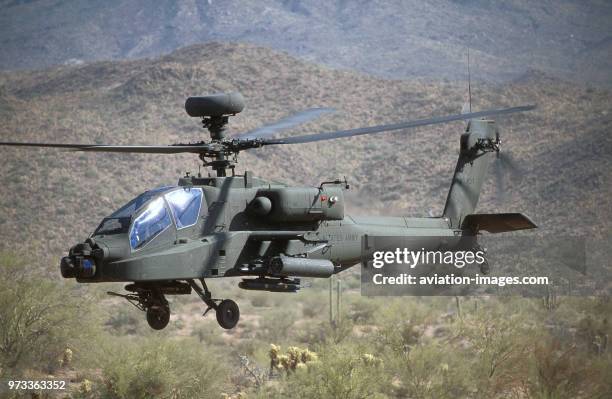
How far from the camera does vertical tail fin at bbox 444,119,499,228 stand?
20.7 m

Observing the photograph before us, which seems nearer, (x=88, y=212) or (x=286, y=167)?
(x=88, y=212)

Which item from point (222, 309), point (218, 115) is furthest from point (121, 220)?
point (218, 115)

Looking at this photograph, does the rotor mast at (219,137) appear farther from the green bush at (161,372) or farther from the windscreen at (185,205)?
the green bush at (161,372)

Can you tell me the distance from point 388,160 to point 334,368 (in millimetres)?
39873

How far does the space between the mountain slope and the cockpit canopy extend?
92876mm

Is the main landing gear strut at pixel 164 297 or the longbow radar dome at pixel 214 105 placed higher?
the longbow radar dome at pixel 214 105

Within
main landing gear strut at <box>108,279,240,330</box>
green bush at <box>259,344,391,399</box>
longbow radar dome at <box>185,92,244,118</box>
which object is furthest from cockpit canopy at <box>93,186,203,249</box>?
green bush at <box>259,344,391,399</box>

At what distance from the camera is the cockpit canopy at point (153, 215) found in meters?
14.7

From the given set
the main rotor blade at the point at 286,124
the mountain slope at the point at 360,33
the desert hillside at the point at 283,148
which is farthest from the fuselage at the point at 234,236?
the mountain slope at the point at 360,33

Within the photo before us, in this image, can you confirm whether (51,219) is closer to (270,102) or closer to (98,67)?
(270,102)

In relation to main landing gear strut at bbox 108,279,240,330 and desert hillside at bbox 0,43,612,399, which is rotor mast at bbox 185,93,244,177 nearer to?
main landing gear strut at bbox 108,279,240,330

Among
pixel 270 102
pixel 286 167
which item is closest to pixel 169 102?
pixel 270 102

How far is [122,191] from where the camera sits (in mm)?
51219

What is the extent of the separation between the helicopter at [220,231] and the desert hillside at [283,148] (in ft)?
78.0
